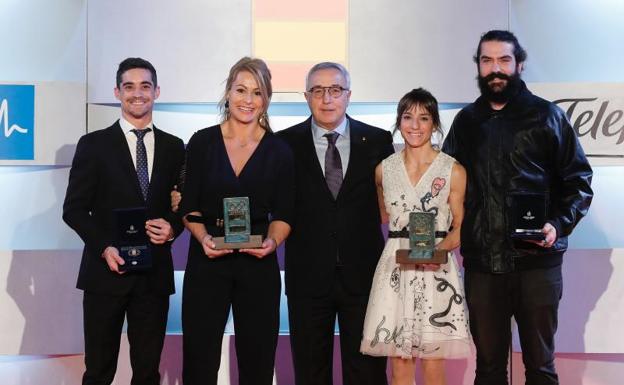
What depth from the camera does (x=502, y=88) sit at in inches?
141

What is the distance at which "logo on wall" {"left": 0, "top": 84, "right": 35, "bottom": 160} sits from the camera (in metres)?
4.64

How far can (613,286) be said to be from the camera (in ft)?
15.1

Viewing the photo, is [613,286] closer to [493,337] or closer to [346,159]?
[493,337]

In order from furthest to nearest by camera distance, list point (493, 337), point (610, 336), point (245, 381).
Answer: point (610, 336)
point (493, 337)
point (245, 381)

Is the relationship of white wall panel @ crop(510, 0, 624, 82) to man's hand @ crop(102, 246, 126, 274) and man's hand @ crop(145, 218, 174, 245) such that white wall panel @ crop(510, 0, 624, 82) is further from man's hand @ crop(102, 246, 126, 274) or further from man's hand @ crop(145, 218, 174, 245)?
man's hand @ crop(102, 246, 126, 274)

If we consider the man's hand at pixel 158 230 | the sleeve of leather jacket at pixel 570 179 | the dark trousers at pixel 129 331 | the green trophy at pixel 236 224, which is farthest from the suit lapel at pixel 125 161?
the sleeve of leather jacket at pixel 570 179

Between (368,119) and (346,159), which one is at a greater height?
(368,119)

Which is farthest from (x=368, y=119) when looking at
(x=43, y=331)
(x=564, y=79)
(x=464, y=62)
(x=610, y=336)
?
(x=43, y=331)

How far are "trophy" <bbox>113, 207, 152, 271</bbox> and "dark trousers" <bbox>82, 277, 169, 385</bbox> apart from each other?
0.53ft

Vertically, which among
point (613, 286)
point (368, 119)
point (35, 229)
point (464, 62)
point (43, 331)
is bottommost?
point (43, 331)

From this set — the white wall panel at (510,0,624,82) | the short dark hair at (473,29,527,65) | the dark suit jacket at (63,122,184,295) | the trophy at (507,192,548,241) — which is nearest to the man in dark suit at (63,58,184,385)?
the dark suit jacket at (63,122,184,295)

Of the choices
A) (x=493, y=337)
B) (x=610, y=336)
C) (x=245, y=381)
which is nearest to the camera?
(x=245, y=381)

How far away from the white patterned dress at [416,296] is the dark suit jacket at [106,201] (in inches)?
39.3

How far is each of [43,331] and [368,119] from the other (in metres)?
2.49
